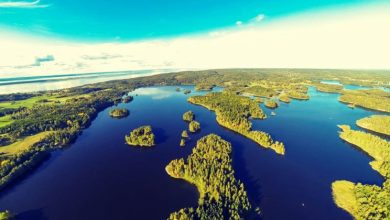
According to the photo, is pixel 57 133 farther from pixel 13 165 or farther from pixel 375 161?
pixel 375 161

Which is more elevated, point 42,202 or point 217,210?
point 217,210

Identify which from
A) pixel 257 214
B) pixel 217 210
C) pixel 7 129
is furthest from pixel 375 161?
pixel 7 129

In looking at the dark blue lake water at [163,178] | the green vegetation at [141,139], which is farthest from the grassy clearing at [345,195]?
the green vegetation at [141,139]

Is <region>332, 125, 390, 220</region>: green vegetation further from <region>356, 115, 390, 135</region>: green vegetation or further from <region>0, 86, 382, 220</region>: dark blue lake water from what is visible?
<region>356, 115, 390, 135</region>: green vegetation

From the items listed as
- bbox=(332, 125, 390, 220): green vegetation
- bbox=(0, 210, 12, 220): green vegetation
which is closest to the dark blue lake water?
bbox=(332, 125, 390, 220): green vegetation

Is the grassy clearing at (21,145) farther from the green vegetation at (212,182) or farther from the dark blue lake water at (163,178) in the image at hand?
the green vegetation at (212,182)

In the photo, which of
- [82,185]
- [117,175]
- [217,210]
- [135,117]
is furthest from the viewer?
[135,117]
